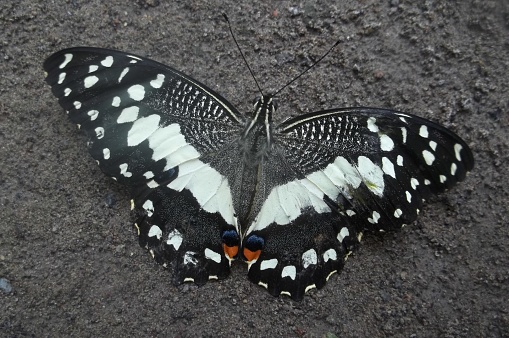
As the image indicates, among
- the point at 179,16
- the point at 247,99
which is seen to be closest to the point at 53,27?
the point at 179,16

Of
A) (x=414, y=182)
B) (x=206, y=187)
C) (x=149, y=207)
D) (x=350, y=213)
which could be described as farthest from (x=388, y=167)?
(x=149, y=207)

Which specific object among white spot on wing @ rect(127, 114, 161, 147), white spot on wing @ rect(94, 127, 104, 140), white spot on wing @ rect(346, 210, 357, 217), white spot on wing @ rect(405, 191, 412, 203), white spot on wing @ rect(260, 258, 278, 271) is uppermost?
white spot on wing @ rect(94, 127, 104, 140)

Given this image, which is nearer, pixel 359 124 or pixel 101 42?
pixel 359 124

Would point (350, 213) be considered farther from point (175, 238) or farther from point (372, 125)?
point (175, 238)

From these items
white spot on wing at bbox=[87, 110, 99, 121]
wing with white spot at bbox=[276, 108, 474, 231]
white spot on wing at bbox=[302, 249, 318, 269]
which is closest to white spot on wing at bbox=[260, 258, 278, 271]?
white spot on wing at bbox=[302, 249, 318, 269]

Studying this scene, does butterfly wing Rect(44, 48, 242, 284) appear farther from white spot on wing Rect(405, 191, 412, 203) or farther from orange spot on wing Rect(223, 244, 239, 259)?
white spot on wing Rect(405, 191, 412, 203)

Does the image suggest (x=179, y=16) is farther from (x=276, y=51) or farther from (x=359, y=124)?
(x=359, y=124)
